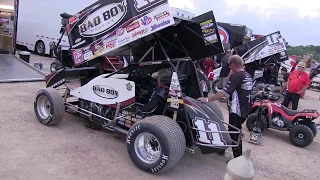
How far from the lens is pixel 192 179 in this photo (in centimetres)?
413

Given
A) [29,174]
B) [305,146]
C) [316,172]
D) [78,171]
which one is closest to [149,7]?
[78,171]

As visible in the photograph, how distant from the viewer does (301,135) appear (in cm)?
647

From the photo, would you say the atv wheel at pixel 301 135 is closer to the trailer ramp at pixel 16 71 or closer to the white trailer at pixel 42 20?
the trailer ramp at pixel 16 71

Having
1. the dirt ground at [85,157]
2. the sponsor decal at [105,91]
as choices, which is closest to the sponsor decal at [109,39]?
the sponsor decal at [105,91]

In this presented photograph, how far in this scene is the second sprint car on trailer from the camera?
162 inches

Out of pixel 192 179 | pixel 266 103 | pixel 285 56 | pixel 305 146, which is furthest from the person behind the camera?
pixel 285 56

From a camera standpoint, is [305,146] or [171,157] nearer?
[171,157]

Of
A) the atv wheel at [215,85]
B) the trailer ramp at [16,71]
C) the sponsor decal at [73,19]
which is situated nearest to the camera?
the sponsor decal at [73,19]

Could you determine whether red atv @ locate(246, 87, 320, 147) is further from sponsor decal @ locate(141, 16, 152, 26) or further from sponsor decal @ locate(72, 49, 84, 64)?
sponsor decal @ locate(72, 49, 84, 64)

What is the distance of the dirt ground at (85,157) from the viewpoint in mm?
3834

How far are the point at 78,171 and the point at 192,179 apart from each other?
5.04 ft

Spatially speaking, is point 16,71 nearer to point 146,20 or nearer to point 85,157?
point 85,157

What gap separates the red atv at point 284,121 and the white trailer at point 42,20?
9.99 m

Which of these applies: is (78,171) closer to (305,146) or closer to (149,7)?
(149,7)
